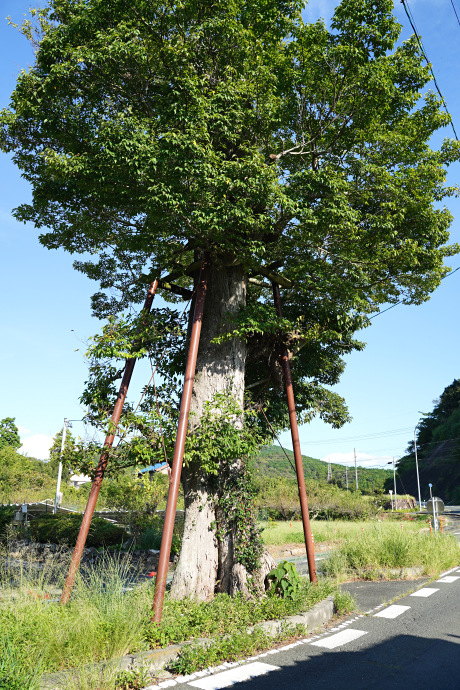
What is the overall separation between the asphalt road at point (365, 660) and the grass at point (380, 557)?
3.07 meters

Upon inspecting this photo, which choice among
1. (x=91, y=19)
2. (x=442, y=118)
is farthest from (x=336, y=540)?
(x=91, y=19)

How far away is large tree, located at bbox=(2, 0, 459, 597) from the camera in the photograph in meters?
7.51

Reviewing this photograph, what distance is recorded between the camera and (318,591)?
7.55 meters

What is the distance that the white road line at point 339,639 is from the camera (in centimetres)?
606

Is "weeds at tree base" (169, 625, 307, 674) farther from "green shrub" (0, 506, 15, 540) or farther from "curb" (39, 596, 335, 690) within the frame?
"green shrub" (0, 506, 15, 540)

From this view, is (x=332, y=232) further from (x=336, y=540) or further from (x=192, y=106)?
(x=336, y=540)

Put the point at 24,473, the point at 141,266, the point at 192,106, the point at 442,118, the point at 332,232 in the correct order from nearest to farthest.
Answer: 1. the point at 192,106
2. the point at 332,232
3. the point at 442,118
4. the point at 141,266
5. the point at 24,473

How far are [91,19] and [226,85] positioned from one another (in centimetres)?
252

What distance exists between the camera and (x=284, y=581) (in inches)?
292

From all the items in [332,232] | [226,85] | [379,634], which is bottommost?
[379,634]

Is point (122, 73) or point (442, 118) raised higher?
point (442, 118)

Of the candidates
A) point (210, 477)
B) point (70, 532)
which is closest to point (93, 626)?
point (210, 477)

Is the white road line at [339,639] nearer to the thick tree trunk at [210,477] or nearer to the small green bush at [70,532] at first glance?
the thick tree trunk at [210,477]

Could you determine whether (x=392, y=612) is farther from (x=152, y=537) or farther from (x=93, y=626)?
(x=152, y=537)
